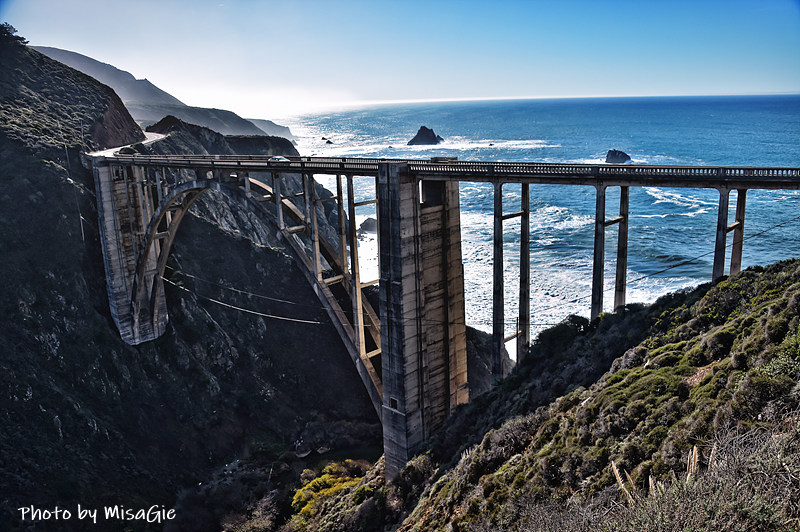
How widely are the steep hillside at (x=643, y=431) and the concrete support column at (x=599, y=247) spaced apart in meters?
0.78

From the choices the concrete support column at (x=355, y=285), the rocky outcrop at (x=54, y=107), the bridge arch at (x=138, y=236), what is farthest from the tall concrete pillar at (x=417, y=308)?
the rocky outcrop at (x=54, y=107)

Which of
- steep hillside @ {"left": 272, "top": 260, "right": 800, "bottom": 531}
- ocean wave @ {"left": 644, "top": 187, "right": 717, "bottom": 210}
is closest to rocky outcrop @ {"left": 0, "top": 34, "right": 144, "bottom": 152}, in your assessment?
steep hillside @ {"left": 272, "top": 260, "right": 800, "bottom": 531}

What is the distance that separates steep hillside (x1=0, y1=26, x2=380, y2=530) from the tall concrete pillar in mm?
12562

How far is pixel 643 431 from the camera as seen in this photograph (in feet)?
39.7

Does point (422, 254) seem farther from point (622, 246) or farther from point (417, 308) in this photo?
point (622, 246)

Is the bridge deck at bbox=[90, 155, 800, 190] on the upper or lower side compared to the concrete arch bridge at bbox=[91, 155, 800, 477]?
upper

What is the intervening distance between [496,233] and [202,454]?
81.3 feet

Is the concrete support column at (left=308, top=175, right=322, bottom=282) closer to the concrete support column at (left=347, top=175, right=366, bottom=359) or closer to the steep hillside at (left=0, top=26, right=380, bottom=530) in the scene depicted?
the concrete support column at (left=347, top=175, right=366, bottom=359)

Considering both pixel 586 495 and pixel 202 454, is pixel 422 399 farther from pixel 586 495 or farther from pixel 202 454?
pixel 202 454

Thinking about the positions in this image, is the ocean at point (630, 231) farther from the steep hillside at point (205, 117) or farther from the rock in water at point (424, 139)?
the steep hillside at point (205, 117)

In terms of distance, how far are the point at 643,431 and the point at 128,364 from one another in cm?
3346

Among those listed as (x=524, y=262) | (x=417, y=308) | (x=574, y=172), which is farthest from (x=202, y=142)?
(x=574, y=172)

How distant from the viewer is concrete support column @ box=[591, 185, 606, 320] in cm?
1690

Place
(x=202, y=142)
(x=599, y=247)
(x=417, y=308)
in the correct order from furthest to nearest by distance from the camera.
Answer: (x=202, y=142)
(x=417, y=308)
(x=599, y=247)
